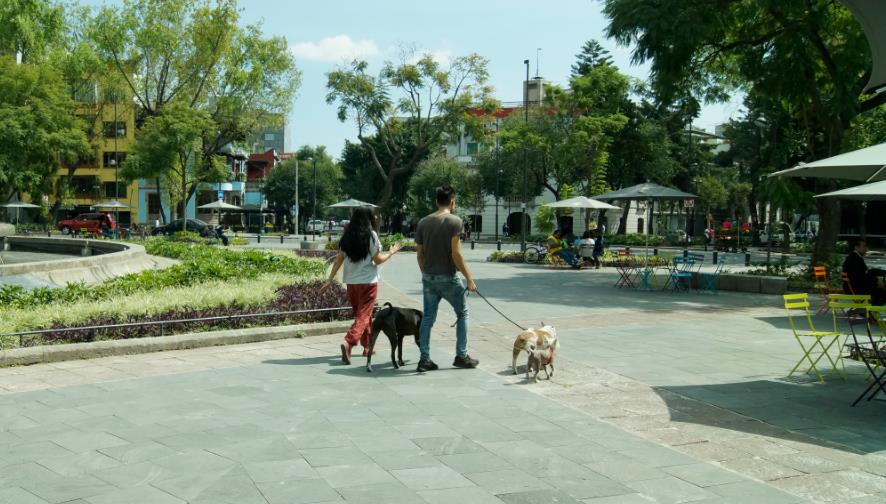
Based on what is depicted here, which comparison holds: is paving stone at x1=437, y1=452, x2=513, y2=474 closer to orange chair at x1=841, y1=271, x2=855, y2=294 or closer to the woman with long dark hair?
the woman with long dark hair

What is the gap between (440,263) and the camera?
24.0 ft

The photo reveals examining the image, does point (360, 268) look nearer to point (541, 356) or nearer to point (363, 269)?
point (363, 269)

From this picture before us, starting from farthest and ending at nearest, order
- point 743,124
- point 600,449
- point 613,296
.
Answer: point 743,124 < point 613,296 < point 600,449

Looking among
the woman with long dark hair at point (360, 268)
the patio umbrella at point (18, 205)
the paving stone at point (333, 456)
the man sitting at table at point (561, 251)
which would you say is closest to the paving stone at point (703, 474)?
the paving stone at point (333, 456)

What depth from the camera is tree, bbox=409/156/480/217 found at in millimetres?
57312

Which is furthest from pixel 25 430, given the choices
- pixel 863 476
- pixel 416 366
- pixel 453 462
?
pixel 863 476

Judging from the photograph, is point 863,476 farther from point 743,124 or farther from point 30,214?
point 30,214

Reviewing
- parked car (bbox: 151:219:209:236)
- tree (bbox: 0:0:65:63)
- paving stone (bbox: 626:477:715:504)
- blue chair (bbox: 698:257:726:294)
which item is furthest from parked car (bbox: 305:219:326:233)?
paving stone (bbox: 626:477:715:504)

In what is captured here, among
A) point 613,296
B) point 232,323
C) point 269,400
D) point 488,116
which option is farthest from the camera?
point 488,116

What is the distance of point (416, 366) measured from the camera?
7781 millimetres

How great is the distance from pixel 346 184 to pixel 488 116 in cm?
3656

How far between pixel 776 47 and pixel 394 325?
1451cm

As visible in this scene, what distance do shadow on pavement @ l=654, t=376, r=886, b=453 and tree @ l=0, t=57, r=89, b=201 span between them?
4253 cm

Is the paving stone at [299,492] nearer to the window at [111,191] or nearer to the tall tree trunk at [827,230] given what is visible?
the tall tree trunk at [827,230]
